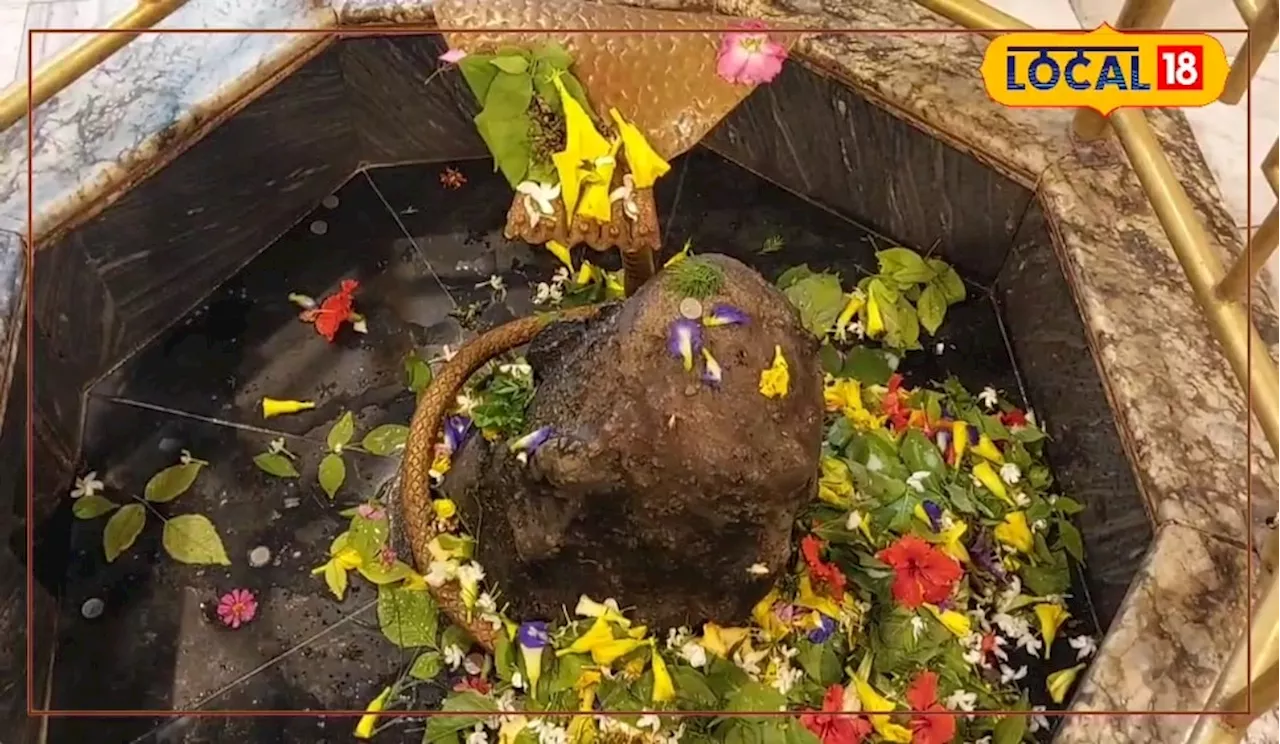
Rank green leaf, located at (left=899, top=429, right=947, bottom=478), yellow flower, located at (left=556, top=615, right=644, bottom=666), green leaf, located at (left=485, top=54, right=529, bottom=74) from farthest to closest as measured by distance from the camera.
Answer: green leaf, located at (left=899, top=429, right=947, bottom=478) → yellow flower, located at (left=556, top=615, right=644, bottom=666) → green leaf, located at (left=485, top=54, right=529, bottom=74)

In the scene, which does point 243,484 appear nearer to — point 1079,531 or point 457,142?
point 457,142

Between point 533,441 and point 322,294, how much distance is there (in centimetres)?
70

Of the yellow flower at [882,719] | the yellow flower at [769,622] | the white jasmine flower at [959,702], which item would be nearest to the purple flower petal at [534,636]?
the yellow flower at [769,622]

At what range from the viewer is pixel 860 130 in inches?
67.5

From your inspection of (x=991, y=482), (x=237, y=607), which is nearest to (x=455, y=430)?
(x=237, y=607)

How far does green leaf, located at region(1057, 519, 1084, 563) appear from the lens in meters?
1.56

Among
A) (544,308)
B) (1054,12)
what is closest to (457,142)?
(544,308)

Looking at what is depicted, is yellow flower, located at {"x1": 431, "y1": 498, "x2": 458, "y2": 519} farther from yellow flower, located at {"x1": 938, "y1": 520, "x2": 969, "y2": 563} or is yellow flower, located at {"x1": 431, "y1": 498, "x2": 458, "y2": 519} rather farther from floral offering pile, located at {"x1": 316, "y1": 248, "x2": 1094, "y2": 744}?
yellow flower, located at {"x1": 938, "y1": 520, "x2": 969, "y2": 563}

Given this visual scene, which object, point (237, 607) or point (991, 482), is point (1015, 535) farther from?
point (237, 607)

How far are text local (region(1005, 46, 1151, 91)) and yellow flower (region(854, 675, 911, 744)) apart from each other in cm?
67

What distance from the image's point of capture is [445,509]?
1.51m

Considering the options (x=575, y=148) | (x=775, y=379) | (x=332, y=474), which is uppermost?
(x=575, y=148)

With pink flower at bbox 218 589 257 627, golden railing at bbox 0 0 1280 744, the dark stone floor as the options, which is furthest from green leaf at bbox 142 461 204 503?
golden railing at bbox 0 0 1280 744

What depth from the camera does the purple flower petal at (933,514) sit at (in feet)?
5.05
